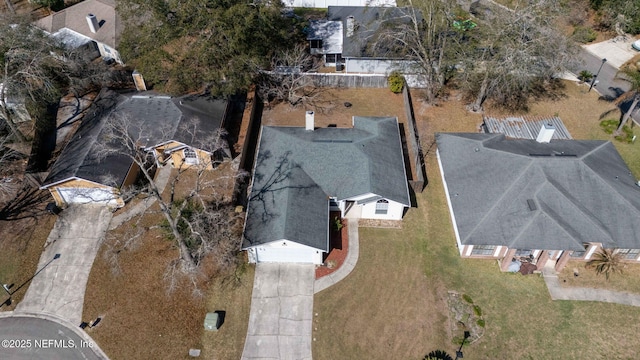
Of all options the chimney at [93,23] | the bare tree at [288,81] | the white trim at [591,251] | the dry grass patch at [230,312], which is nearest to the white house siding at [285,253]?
the dry grass patch at [230,312]

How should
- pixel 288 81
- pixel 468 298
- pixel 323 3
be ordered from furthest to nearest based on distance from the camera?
pixel 323 3 → pixel 288 81 → pixel 468 298

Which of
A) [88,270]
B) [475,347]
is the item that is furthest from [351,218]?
[88,270]

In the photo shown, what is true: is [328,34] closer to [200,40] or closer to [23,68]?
[200,40]

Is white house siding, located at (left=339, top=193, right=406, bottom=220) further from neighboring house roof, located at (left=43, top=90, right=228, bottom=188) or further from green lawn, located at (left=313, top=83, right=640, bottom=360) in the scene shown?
neighboring house roof, located at (left=43, top=90, right=228, bottom=188)

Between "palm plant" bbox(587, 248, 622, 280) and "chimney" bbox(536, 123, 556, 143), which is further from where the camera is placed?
"chimney" bbox(536, 123, 556, 143)

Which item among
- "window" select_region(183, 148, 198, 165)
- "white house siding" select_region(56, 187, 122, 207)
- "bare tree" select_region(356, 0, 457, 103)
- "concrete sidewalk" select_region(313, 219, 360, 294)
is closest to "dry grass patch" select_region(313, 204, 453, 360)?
"concrete sidewalk" select_region(313, 219, 360, 294)

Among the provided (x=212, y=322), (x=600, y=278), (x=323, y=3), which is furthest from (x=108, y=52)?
(x=600, y=278)
